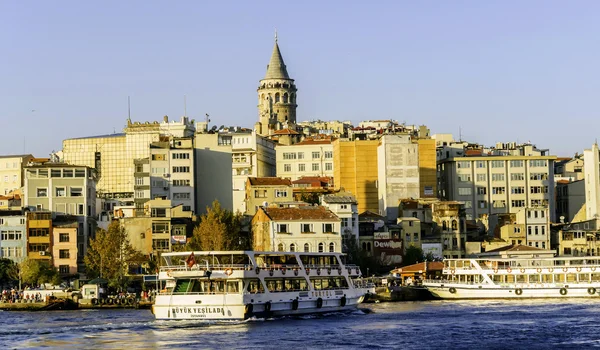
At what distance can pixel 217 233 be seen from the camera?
11225 centimetres

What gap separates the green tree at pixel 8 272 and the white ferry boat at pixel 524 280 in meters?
36.1

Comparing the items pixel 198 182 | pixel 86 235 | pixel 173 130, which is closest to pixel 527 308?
pixel 86 235

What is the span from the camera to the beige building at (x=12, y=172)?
544 feet

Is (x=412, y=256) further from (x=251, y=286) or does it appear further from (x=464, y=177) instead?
(x=251, y=286)

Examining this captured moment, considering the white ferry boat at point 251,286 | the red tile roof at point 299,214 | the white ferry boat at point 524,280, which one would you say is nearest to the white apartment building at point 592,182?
the red tile roof at point 299,214

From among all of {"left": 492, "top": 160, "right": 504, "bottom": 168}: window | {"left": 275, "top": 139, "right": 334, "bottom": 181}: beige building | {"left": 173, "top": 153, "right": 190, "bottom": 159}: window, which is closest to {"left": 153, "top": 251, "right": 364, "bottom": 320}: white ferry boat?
{"left": 173, "top": 153, "right": 190, "bottom": 159}: window

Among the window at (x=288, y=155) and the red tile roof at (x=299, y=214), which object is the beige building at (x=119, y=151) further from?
the red tile roof at (x=299, y=214)

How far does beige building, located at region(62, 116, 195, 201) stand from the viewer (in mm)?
167375

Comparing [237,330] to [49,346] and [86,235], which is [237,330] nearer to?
[49,346]

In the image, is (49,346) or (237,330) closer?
(49,346)

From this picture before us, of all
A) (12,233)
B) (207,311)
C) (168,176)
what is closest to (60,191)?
(12,233)

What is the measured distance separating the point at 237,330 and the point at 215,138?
71.3 meters

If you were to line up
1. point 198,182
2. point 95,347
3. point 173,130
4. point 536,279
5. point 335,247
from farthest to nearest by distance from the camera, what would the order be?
point 173,130 → point 198,182 → point 335,247 → point 536,279 → point 95,347

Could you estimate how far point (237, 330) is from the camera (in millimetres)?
72875
